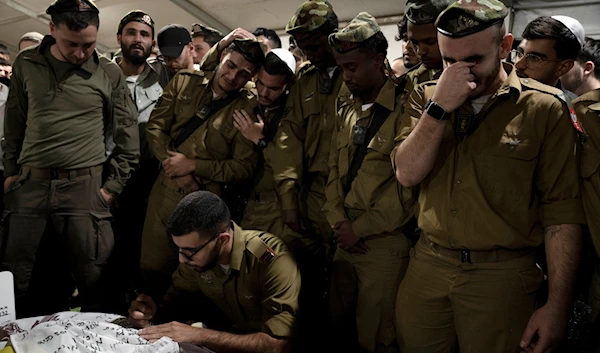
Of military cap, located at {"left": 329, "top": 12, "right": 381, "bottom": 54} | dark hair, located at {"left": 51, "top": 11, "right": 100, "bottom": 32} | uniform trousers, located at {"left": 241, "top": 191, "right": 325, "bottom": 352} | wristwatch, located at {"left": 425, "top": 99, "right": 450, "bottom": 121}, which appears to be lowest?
uniform trousers, located at {"left": 241, "top": 191, "right": 325, "bottom": 352}

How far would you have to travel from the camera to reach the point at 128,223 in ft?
12.1

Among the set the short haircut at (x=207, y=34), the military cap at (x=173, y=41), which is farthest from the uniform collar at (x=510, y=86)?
the short haircut at (x=207, y=34)

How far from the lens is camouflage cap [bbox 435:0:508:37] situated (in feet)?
4.81

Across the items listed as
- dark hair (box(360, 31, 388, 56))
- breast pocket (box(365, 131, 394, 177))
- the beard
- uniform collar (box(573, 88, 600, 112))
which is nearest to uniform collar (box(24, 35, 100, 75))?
the beard

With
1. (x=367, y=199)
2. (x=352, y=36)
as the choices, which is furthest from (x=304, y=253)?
(x=352, y=36)

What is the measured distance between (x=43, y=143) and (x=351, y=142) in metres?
2.03

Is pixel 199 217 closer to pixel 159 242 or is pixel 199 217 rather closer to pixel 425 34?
pixel 159 242

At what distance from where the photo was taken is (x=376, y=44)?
7.50 feet

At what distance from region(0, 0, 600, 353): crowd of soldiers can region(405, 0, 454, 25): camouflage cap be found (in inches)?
0.5

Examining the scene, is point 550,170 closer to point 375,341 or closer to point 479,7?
point 479,7

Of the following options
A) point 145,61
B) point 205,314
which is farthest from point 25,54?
point 205,314

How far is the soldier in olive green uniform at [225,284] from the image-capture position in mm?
2092

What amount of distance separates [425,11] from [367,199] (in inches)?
37.9

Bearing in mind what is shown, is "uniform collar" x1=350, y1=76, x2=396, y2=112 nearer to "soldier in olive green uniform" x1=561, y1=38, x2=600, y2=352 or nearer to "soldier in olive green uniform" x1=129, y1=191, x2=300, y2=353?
"soldier in olive green uniform" x1=561, y1=38, x2=600, y2=352
